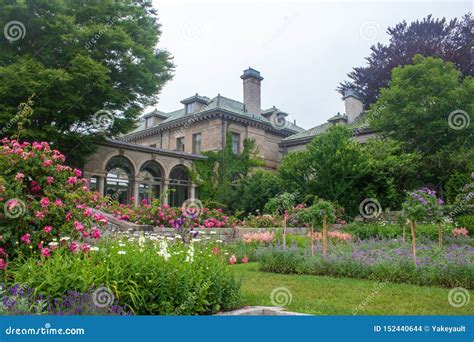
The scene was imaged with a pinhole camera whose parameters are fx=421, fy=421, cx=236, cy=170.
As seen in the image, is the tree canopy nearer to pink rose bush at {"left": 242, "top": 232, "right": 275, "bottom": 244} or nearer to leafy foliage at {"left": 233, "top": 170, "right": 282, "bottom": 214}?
leafy foliage at {"left": 233, "top": 170, "right": 282, "bottom": 214}

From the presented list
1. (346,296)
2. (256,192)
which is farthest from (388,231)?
(346,296)

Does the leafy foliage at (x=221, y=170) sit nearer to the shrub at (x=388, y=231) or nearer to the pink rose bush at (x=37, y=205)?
the shrub at (x=388, y=231)

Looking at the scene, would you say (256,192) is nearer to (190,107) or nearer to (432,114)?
(432,114)

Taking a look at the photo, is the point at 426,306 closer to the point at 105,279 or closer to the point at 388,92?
the point at 105,279

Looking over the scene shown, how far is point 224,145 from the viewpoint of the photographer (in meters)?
29.6

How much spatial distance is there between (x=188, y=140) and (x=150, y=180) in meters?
5.63

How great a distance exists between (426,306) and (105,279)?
4440 millimetres

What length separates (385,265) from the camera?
8438mm

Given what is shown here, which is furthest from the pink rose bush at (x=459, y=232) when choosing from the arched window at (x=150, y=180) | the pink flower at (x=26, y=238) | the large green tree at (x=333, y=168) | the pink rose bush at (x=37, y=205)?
the arched window at (x=150, y=180)

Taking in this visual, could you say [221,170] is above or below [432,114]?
below

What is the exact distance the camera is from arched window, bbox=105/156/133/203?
26.8 m

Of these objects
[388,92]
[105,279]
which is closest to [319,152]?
[388,92]

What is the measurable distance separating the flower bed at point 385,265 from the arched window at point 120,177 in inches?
718

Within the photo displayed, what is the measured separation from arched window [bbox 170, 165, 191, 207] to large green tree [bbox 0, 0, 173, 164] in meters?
8.27
